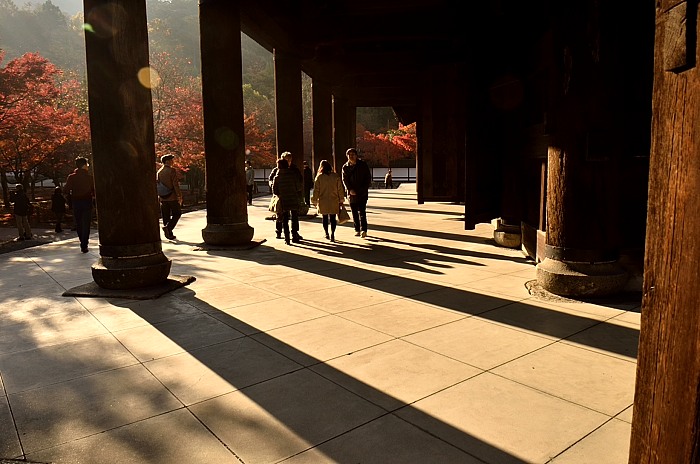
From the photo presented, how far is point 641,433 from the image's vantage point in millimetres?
1851

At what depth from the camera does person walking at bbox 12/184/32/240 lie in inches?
495

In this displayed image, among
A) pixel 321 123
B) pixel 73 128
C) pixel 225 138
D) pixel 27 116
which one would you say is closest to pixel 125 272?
pixel 225 138

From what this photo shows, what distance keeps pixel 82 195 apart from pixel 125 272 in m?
4.00

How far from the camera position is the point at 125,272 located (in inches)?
240

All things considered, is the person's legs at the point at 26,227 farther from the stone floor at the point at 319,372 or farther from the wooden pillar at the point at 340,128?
the wooden pillar at the point at 340,128

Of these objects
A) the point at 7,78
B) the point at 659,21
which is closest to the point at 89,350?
the point at 659,21

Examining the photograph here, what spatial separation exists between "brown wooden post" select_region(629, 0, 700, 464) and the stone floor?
3.15 feet

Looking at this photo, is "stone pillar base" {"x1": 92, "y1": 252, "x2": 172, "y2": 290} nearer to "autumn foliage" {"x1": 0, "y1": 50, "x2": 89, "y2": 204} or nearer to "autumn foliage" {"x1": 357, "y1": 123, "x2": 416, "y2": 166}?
"autumn foliage" {"x1": 0, "y1": 50, "x2": 89, "y2": 204}

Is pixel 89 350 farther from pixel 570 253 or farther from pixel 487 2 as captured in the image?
pixel 487 2

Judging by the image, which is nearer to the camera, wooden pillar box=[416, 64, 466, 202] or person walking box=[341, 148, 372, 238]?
person walking box=[341, 148, 372, 238]

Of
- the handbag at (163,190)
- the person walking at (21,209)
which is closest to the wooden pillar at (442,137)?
the handbag at (163,190)

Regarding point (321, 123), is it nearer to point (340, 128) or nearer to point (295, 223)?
point (340, 128)

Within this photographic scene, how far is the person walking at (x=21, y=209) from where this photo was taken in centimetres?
1256

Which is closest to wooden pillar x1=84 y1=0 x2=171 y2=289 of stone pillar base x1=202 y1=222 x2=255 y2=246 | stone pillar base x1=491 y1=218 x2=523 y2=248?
stone pillar base x1=202 y1=222 x2=255 y2=246
